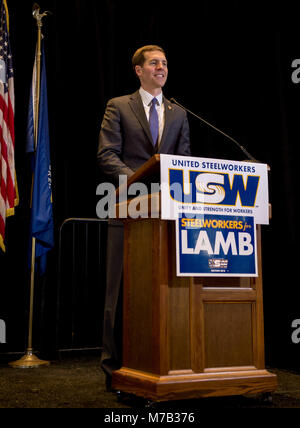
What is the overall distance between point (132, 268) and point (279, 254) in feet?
5.31

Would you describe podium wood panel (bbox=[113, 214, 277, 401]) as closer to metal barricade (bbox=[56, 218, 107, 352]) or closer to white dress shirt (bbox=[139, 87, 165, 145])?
white dress shirt (bbox=[139, 87, 165, 145])

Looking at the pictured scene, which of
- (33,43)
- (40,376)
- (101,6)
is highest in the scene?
(101,6)

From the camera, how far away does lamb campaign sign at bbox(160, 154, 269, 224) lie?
1883mm

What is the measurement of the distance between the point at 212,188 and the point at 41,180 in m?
2.18

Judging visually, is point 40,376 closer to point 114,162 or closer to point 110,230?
point 110,230

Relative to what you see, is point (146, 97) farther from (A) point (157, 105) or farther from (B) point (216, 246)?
(B) point (216, 246)

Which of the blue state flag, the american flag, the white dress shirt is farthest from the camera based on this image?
the blue state flag

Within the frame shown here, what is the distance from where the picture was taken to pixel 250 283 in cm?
207

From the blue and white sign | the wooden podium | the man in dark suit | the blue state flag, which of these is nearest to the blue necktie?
the man in dark suit

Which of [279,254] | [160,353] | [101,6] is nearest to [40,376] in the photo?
[160,353]

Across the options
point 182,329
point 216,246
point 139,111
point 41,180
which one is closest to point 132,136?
point 139,111

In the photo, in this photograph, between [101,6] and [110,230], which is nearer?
[110,230]

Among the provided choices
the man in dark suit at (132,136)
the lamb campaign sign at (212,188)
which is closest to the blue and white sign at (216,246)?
the lamb campaign sign at (212,188)

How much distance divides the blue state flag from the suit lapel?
1579 mm
